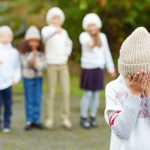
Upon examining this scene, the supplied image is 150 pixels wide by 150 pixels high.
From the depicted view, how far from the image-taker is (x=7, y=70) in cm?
768

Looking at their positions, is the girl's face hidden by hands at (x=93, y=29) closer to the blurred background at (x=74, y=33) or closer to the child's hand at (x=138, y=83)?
the blurred background at (x=74, y=33)

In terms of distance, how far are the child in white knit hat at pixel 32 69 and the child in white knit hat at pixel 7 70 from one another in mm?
143

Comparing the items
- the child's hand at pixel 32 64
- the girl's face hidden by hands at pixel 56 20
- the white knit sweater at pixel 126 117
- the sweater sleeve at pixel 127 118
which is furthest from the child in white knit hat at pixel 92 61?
the sweater sleeve at pixel 127 118

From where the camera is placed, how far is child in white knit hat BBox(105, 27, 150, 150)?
3236mm

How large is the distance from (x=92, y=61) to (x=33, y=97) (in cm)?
100

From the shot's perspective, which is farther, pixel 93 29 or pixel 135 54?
pixel 93 29

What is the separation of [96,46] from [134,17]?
6795 mm

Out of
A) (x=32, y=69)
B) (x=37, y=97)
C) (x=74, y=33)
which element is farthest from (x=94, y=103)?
(x=74, y=33)

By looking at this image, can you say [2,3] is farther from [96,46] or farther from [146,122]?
[146,122]

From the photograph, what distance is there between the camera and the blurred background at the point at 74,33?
7270 millimetres

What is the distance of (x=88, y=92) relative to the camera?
27.0 feet

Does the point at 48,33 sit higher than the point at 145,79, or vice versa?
the point at 145,79

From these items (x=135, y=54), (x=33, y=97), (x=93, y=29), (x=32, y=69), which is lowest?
(x=33, y=97)

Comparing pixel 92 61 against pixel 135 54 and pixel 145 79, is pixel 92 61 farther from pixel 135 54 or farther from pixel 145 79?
pixel 145 79
